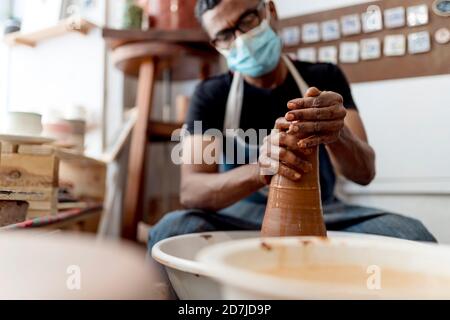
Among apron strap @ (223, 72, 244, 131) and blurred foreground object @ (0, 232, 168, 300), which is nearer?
blurred foreground object @ (0, 232, 168, 300)

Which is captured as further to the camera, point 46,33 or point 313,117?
point 46,33

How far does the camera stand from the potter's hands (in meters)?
0.56

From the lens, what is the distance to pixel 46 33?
0.68 m

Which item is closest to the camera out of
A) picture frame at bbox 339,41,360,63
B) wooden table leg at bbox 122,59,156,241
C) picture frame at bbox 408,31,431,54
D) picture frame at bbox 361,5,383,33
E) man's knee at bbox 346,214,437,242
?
man's knee at bbox 346,214,437,242

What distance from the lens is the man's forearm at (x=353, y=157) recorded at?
0.80 metres

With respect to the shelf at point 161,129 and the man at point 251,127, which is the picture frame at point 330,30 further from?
the shelf at point 161,129

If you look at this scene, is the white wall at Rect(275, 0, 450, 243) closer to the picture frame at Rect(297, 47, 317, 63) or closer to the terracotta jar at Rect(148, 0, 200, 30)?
the picture frame at Rect(297, 47, 317, 63)

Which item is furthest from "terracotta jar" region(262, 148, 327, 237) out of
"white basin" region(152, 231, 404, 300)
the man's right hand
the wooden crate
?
the wooden crate

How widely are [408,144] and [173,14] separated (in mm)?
926

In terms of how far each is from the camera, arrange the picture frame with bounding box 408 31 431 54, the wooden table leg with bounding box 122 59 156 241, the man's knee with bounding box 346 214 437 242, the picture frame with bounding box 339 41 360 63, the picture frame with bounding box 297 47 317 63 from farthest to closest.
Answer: the wooden table leg with bounding box 122 59 156 241 < the picture frame with bounding box 297 47 317 63 < the picture frame with bounding box 339 41 360 63 < the picture frame with bounding box 408 31 431 54 < the man's knee with bounding box 346 214 437 242
